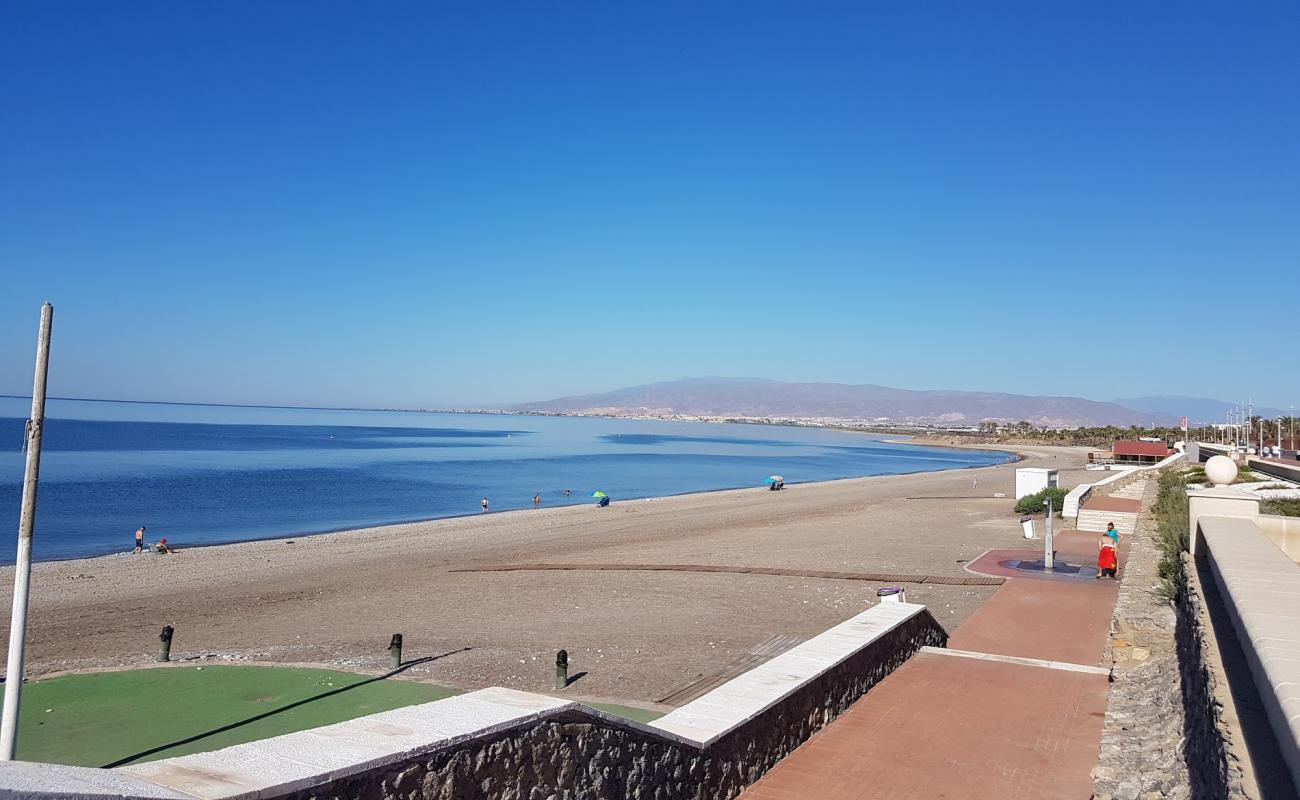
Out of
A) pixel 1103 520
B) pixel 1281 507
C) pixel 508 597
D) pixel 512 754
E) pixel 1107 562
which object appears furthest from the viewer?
pixel 1103 520

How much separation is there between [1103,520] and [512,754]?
2276 centimetres

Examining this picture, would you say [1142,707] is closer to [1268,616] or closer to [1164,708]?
[1164,708]

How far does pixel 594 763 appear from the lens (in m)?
4.40

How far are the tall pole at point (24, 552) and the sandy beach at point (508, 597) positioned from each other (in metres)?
5.24

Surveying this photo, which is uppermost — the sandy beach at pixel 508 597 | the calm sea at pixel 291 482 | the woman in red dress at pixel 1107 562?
the woman in red dress at pixel 1107 562

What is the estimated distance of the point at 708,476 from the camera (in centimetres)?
7775

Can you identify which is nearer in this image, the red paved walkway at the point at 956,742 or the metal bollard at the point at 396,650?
the red paved walkway at the point at 956,742

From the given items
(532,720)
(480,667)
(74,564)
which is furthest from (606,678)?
(74,564)

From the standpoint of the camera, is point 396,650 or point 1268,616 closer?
point 1268,616

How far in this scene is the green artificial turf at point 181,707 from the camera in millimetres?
8719

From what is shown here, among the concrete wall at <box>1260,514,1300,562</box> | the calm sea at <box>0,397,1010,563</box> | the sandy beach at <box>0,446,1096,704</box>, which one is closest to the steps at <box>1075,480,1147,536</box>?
the sandy beach at <box>0,446,1096,704</box>

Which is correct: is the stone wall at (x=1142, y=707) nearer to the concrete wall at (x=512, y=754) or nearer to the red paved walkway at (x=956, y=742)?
the red paved walkway at (x=956, y=742)

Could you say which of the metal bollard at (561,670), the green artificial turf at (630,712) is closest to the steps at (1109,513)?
the metal bollard at (561,670)

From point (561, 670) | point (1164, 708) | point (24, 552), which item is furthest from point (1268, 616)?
point (24, 552)
